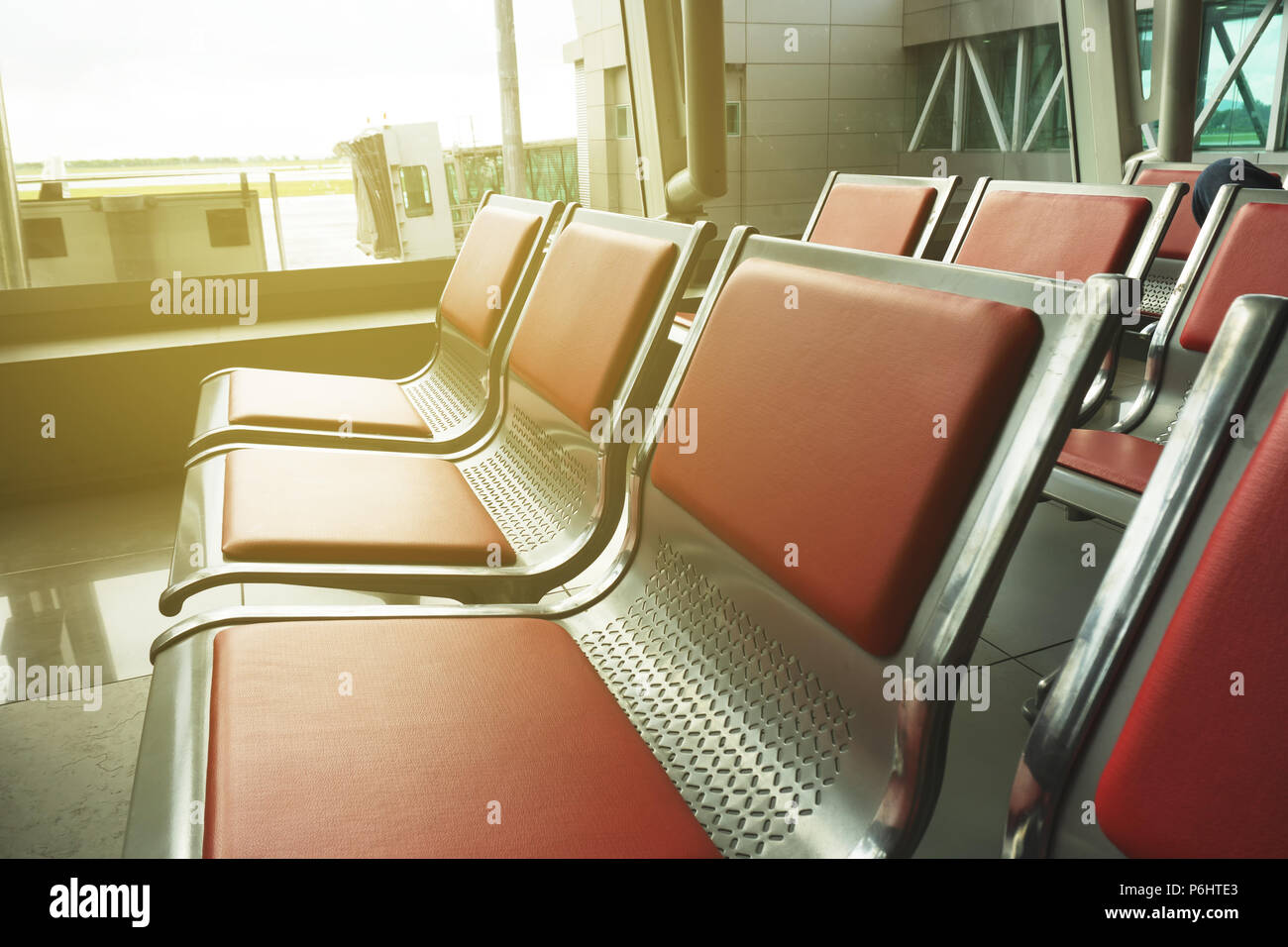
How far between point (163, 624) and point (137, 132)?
6.78 feet

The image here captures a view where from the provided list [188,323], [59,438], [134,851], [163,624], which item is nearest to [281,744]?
[134,851]

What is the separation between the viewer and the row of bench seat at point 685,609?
73cm

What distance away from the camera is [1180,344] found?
1998 mm

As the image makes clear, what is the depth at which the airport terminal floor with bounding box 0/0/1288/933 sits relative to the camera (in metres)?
0.58

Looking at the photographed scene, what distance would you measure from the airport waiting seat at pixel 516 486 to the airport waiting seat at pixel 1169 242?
2.40 meters

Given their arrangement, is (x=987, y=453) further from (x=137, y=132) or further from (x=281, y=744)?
(x=137, y=132)

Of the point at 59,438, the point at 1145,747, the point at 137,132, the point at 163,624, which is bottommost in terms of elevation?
the point at 163,624

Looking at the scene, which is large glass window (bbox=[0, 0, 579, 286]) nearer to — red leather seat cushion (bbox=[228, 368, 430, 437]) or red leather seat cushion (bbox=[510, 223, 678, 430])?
red leather seat cushion (bbox=[228, 368, 430, 437])

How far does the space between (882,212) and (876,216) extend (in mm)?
25
